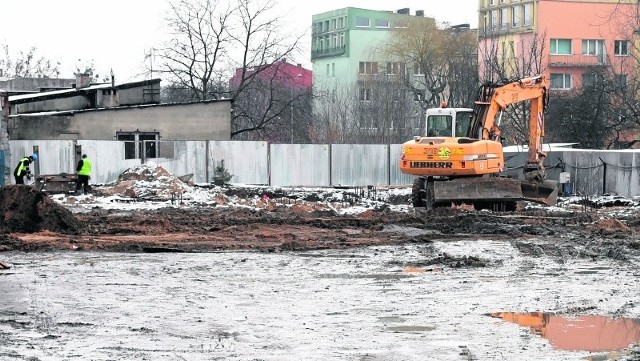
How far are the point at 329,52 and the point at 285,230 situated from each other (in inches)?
3640

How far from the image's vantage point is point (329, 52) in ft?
385

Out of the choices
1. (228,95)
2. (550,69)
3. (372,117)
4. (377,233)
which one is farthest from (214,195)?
(550,69)

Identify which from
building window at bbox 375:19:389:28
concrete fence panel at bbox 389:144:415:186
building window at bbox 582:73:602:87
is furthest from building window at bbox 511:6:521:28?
concrete fence panel at bbox 389:144:415:186

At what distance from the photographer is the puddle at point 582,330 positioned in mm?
11727

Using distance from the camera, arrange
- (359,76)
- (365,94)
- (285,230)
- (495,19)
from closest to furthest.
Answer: (285,230), (365,94), (495,19), (359,76)

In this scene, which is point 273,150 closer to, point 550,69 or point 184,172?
point 184,172

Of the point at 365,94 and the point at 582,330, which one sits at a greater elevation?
the point at 365,94

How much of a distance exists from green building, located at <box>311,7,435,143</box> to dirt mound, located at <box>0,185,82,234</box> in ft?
157

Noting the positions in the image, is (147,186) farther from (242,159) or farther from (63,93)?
(63,93)

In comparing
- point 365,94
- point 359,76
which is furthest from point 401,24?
point 365,94

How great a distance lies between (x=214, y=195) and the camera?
3856 cm

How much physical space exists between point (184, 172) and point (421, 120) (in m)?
39.2

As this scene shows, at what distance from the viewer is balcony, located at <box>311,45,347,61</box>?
114 m

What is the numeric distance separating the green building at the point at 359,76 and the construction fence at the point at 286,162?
21552 millimetres
